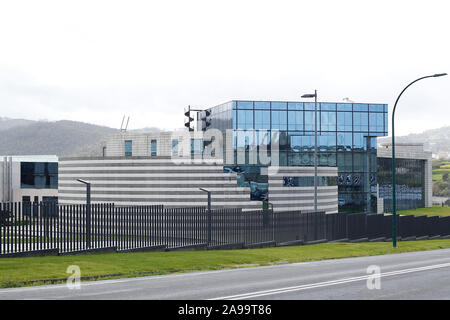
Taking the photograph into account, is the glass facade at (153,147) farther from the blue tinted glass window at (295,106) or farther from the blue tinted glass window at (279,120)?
the blue tinted glass window at (295,106)

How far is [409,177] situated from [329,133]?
2799 cm

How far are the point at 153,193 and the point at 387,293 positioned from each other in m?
23.2

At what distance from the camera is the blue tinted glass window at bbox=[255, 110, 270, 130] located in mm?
65750

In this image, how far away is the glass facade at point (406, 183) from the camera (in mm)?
80375

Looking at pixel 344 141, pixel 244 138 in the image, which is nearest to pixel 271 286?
pixel 244 138

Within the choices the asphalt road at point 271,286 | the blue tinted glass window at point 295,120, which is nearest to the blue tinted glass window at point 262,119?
the blue tinted glass window at point 295,120

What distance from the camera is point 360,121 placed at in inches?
2719

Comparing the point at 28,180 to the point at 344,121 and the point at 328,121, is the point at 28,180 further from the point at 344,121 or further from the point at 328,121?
the point at 344,121

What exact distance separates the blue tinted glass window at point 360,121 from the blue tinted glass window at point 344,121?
482 millimetres

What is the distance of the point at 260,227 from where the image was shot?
29.0 metres

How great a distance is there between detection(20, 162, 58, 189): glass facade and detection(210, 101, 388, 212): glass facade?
61.4ft

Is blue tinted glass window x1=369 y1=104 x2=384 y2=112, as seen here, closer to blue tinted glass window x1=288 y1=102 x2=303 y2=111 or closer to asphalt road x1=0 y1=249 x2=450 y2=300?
blue tinted glass window x1=288 y1=102 x2=303 y2=111

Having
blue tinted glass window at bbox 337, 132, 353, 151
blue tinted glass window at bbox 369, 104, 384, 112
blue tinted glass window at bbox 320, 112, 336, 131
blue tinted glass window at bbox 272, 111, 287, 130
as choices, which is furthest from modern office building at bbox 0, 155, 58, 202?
blue tinted glass window at bbox 369, 104, 384, 112
